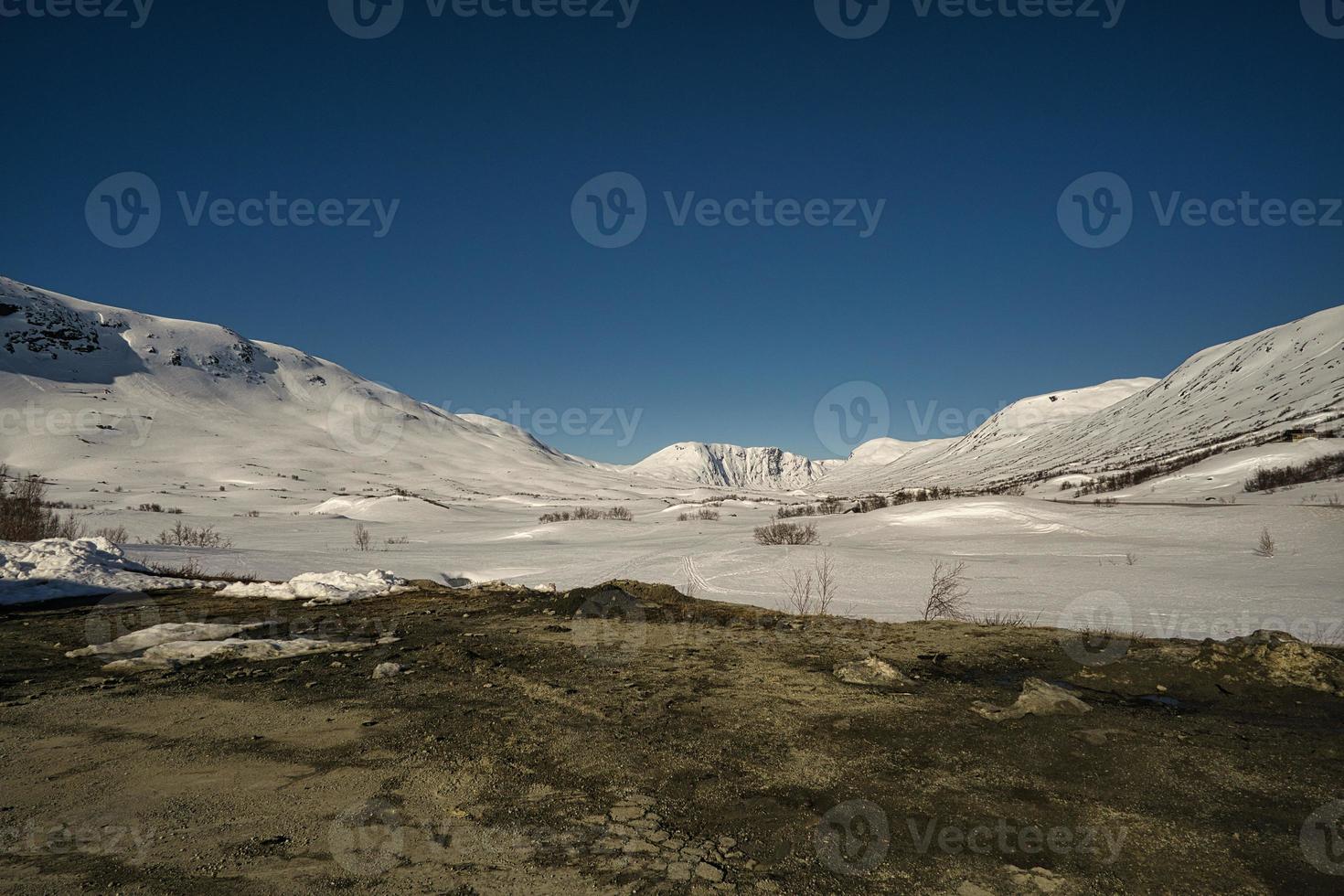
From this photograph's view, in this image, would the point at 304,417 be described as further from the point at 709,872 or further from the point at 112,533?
the point at 709,872

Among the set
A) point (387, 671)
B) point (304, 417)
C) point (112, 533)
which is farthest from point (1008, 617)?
point (304, 417)

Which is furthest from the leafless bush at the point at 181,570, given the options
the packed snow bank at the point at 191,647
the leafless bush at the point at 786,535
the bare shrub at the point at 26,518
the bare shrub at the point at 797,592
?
the leafless bush at the point at 786,535

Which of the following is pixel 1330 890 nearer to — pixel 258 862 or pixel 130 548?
pixel 258 862

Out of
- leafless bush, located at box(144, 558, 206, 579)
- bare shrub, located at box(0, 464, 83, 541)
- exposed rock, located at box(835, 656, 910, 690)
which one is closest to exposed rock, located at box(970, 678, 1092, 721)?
exposed rock, located at box(835, 656, 910, 690)

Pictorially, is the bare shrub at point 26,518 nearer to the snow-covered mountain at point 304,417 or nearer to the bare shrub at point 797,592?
the bare shrub at point 797,592

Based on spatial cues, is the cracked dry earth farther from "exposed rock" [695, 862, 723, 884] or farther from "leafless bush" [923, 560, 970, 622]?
"leafless bush" [923, 560, 970, 622]
